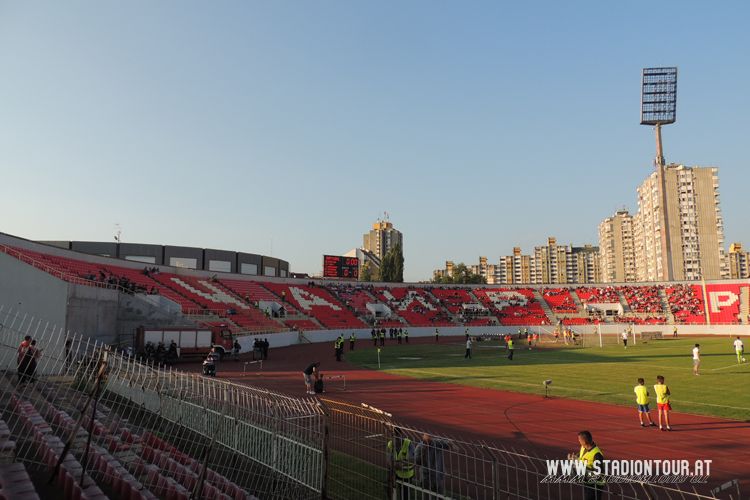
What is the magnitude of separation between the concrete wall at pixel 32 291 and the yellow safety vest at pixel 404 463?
20.5 metres

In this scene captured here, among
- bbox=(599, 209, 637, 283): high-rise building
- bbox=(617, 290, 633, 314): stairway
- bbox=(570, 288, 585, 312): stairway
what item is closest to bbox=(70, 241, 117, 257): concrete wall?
bbox=(570, 288, 585, 312): stairway

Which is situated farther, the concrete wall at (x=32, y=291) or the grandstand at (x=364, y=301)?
the grandstand at (x=364, y=301)

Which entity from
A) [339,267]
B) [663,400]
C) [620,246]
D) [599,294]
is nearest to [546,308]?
[599,294]

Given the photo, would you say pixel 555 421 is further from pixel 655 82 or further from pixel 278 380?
pixel 655 82

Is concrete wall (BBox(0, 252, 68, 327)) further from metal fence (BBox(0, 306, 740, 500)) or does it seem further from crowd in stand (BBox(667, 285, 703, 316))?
crowd in stand (BBox(667, 285, 703, 316))

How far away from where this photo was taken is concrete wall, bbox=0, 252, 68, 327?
68.3 feet

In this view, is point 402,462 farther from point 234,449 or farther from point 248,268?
point 248,268

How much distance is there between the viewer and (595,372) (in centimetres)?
2547

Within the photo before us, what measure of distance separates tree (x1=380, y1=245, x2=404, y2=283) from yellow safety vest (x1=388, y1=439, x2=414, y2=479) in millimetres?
88840

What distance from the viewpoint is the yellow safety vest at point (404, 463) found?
281 inches

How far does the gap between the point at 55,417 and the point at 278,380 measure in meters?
13.4

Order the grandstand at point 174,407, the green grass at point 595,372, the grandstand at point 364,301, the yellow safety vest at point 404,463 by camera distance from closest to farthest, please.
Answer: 1. the yellow safety vest at point 404,463
2. the grandstand at point 174,407
3. the green grass at point 595,372
4. the grandstand at point 364,301

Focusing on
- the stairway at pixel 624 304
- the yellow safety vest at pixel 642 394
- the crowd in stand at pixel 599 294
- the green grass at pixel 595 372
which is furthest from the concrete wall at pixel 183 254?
the yellow safety vest at pixel 642 394

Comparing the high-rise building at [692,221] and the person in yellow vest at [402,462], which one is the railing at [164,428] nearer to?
the person in yellow vest at [402,462]
